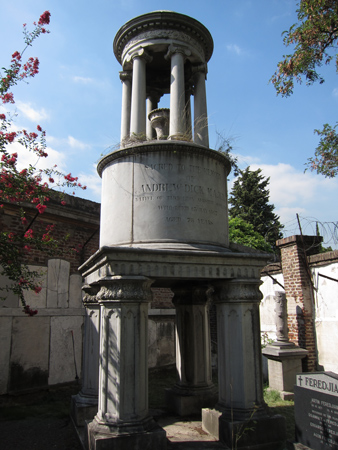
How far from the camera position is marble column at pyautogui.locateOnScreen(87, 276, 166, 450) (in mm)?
4371

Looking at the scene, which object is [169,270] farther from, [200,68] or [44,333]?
[44,333]

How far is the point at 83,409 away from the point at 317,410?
3913mm

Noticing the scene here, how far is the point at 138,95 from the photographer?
6.44m

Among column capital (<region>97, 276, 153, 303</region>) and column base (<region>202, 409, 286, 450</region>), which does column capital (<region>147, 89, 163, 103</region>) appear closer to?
column capital (<region>97, 276, 153, 303</region>)

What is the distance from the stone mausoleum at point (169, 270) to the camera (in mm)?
4648

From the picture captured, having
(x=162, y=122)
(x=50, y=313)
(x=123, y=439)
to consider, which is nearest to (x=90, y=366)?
(x=123, y=439)

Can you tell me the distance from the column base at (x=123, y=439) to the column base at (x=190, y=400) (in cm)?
269

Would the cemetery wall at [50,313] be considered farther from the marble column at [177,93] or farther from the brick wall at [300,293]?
the brick wall at [300,293]

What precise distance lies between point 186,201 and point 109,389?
290 centimetres

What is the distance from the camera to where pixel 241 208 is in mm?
32344

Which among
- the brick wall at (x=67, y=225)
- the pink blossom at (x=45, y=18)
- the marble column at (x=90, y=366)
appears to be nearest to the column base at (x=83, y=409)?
the marble column at (x=90, y=366)

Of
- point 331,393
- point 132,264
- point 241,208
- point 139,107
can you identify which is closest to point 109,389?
point 132,264

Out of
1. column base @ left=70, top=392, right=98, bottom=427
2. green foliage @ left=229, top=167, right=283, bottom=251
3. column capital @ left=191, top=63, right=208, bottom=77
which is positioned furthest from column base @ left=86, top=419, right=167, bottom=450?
green foliage @ left=229, top=167, right=283, bottom=251

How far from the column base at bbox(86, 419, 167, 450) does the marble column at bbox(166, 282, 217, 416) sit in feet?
9.37
